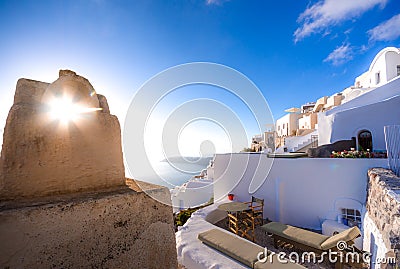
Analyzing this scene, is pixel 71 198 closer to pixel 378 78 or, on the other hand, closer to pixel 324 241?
pixel 324 241

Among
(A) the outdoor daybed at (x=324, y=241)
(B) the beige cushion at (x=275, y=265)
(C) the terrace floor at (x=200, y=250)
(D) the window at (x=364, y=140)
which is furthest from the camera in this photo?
(D) the window at (x=364, y=140)

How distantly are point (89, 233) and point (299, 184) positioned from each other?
8065 millimetres

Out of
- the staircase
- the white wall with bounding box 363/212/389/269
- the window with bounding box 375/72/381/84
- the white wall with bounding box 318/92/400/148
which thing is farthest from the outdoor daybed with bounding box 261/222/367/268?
the window with bounding box 375/72/381/84

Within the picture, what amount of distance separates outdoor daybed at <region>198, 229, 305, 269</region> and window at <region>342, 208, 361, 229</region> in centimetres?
416

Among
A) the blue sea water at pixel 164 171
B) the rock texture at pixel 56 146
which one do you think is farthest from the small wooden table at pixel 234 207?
the rock texture at pixel 56 146

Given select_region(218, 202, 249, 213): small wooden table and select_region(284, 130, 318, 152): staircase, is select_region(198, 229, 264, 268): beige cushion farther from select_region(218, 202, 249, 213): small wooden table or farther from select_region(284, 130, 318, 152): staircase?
select_region(284, 130, 318, 152): staircase

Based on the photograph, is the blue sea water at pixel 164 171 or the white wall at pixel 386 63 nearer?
the blue sea water at pixel 164 171

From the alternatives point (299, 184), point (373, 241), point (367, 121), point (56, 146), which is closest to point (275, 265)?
point (373, 241)

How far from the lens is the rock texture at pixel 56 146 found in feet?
3.35

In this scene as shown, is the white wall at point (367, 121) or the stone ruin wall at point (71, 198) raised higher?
the white wall at point (367, 121)

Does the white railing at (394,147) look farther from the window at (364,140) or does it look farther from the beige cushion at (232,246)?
the beige cushion at (232,246)

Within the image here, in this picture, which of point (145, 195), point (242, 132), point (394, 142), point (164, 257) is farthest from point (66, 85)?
point (394, 142)

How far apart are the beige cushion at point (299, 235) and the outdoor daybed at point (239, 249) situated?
1.59 m

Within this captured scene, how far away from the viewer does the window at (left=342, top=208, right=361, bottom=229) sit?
6.42 m
